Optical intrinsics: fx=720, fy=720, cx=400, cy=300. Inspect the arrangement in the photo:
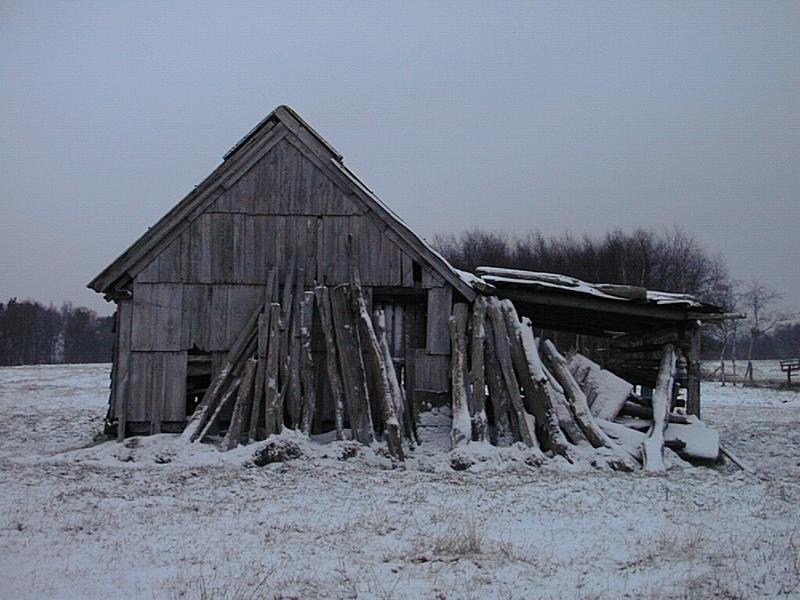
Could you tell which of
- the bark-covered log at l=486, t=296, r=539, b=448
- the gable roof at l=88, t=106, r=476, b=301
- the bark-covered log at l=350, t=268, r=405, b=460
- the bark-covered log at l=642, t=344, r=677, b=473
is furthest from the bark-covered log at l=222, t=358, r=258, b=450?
the bark-covered log at l=642, t=344, r=677, b=473

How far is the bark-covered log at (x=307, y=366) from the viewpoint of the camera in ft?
42.0

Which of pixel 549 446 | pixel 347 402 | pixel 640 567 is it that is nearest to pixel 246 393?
pixel 347 402

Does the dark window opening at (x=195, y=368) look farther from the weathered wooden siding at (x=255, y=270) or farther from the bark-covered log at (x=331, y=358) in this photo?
the bark-covered log at (x=331, y=358)

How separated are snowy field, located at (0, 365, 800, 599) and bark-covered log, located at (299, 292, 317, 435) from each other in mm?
1136

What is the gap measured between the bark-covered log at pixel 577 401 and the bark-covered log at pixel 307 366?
4.49m

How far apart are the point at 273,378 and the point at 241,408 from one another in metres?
0.75

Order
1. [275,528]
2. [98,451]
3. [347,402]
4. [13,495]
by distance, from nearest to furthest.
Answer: [275,528]
[13,495]
[98,451]
[347,402]

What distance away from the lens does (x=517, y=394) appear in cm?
1262

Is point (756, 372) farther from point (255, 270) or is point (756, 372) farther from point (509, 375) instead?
point (255, 270)

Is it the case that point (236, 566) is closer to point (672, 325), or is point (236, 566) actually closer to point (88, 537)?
point (88, 537)

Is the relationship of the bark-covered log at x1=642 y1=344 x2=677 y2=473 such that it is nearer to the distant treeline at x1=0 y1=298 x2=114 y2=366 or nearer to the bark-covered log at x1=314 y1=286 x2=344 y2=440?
the bark-covered log at x1=314 y1=286 x2=344 y2=440

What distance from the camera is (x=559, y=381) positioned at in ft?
44.5

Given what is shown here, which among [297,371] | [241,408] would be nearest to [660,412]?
[297,371]

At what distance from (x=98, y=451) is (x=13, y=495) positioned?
326 centimetres
